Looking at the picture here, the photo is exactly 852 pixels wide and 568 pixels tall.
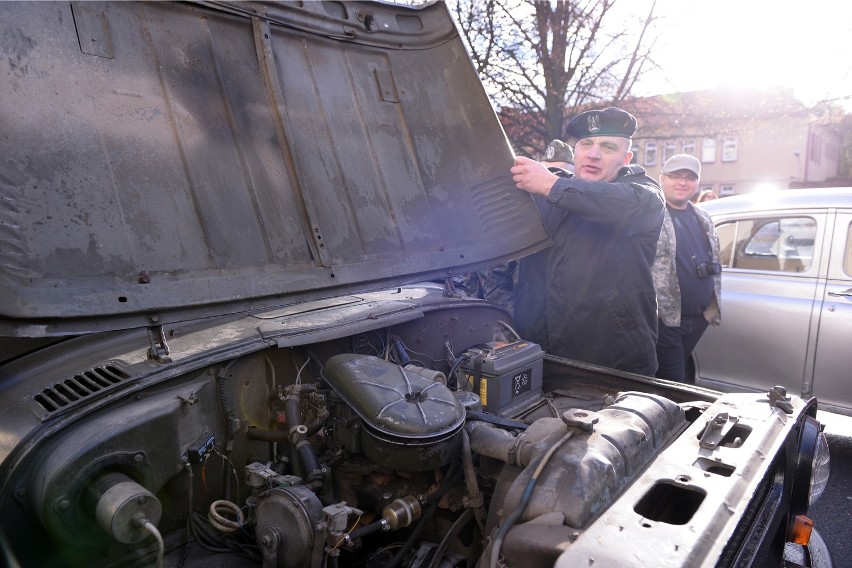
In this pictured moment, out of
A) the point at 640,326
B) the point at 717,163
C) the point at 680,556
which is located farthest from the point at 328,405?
the point at 717,163

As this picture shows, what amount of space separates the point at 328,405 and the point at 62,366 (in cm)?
98

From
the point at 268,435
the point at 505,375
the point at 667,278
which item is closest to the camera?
the point at 268,435

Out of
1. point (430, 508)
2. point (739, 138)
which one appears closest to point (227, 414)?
point (430, 508)

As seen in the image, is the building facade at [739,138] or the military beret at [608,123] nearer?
the military beret at [608,123]

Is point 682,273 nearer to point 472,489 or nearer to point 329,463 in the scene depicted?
point 472,489

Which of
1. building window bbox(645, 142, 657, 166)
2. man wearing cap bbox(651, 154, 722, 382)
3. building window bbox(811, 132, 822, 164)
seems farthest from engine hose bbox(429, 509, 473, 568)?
building window bbox(811, 132, 822, 164)

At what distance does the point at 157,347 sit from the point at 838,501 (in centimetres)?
414

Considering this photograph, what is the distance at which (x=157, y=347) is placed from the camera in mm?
1902

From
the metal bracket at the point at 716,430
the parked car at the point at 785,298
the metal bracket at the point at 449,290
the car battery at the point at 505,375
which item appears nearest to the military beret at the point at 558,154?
the parked car at the point at 785,298

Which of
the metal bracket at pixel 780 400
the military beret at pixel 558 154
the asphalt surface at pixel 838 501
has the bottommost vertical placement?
the asphalt surface at pixel 838 501

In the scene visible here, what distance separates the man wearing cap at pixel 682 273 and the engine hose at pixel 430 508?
8.29 ft

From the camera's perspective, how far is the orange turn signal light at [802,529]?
6.63 ft

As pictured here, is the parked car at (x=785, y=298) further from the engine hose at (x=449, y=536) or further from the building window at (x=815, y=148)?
the building window at (x=815, y=148)

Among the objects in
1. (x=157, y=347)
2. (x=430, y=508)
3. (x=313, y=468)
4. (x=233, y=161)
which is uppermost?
(x=233, y=161)
